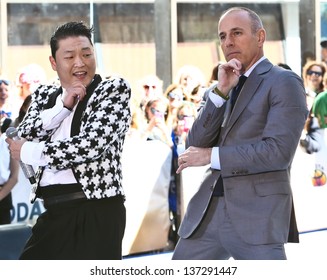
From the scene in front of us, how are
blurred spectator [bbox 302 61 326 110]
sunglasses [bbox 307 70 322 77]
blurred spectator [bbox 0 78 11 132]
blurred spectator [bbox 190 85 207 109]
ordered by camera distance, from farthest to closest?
sunglasses [bbox 307 70 322 77], blurred spectator [bbox 302 61 326 110], blurred spectator [bbox 190 85 207 109], blurred spectator [bbox 0 78 11 132]

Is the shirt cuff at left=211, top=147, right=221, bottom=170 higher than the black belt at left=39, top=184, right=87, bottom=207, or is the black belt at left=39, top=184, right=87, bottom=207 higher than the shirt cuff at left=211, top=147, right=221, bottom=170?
the shirt cuff at left=211, top=147, right=221, bottom=170

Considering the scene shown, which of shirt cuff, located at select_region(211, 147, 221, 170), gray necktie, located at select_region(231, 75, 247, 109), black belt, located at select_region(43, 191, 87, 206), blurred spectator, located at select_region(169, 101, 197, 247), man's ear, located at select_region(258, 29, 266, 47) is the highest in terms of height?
man's ear, located at select_region(258, 29, 266, 47)

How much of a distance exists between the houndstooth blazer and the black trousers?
0.09 m

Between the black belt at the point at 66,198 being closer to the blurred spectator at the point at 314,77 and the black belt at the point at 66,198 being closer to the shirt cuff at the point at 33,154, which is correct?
the shirt cuff at the point at 33,154

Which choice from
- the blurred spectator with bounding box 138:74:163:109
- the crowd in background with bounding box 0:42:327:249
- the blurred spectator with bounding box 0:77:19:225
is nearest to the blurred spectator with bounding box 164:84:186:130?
the crowd in background with bounding box 0:42:327:249

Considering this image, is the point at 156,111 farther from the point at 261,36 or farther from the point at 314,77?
the point at 261,36

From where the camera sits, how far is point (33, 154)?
4.04 meters

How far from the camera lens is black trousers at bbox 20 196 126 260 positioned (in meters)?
4.06

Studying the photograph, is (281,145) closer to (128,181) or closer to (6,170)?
(6,170)

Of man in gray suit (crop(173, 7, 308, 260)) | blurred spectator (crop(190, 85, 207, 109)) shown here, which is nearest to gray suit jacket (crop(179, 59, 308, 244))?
man in gray suit (crop(173, 7, 308, 260))

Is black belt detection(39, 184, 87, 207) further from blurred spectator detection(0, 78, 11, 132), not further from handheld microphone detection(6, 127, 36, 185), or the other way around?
blurred spectator detection(0, 78, 11, 132)

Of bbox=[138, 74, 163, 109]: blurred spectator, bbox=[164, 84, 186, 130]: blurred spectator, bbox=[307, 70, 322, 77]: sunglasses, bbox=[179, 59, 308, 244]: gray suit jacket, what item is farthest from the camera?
bbox=[307, 70, 322, 77]: sunglasses

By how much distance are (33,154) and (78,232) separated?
43 centimetres

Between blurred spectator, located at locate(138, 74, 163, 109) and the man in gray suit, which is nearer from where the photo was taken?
the man in gray suit
